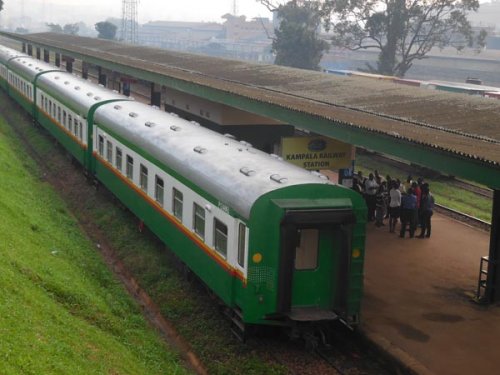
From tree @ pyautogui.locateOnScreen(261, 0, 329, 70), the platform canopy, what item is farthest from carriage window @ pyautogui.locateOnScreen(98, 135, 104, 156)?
tree @ pyautogui.locateOnScreen(261, 0, 329, 70)

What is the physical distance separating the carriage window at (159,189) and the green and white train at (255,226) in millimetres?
23

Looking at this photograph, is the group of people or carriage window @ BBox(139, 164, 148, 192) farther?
the group of people

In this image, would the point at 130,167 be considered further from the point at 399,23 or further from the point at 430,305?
the point at 399,23

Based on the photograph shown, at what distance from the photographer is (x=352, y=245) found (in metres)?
11.1

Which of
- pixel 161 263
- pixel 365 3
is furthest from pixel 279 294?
pixel 365 3

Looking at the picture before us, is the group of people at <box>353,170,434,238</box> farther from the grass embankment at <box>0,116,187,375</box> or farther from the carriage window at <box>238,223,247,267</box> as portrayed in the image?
the carriage window at <box>238,223,247,267</box>

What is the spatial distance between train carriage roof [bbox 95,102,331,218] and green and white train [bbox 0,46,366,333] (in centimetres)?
2

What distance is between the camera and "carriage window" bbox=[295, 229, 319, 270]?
35.5 feet

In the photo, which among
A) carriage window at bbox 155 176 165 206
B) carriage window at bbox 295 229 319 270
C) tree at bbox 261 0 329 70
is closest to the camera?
carriage window at bbox 295 229 319 270

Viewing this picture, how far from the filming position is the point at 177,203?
13852 mm

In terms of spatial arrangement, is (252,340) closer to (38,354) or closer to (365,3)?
(38,354)

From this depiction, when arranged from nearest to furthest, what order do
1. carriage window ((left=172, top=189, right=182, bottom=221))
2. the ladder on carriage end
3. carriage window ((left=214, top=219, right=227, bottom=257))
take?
1. carriage window ((left=214, top=219, right=227, bottom=257))
2. carriage window ((left=172, top=189, right=182, bottom=221))
3. the ladder on carriage end

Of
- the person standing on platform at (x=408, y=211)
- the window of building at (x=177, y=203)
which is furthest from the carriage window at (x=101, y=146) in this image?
the person standing on platform at (x=408, y=211)

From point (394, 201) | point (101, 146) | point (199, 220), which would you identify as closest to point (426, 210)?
point (394, 201)
